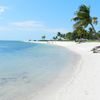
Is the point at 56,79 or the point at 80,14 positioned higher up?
the point at 80,14

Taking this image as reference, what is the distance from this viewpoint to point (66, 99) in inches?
267

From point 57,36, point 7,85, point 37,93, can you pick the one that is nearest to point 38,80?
point 7,85

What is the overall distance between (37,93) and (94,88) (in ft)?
6.03

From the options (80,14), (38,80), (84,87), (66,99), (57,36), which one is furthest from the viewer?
(57,36)

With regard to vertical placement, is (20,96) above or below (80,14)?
below

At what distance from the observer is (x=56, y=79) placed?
10711mm

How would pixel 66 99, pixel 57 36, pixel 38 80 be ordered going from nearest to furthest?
pixel 66 99
pixel 38 80
pixel 57 36

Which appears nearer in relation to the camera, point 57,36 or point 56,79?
point 56,79

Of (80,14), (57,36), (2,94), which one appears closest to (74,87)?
(2,94)

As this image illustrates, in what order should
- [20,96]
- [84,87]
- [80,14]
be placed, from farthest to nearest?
1. [80,14]
2. [84,87]
3. [20,96]

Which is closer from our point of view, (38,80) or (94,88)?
(94,88)

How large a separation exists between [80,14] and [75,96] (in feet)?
96.5

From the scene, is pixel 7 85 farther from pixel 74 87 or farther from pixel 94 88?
pixel 94 88

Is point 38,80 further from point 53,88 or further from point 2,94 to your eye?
point 2,94
